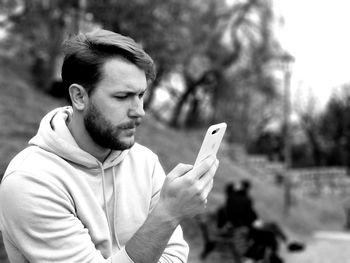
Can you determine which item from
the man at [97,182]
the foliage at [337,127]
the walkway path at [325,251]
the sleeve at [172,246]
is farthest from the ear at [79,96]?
the foliage at [337,127]

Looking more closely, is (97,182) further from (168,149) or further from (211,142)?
(168,149)

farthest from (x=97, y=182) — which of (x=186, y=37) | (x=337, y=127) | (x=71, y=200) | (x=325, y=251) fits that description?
(x=337, y=127)

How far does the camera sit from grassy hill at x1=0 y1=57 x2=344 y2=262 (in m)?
11.1

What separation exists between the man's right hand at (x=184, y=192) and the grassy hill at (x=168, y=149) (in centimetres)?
771

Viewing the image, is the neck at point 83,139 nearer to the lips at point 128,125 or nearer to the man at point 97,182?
the man at point 97,182

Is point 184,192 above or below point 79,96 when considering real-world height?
below

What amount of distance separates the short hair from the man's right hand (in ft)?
1.21

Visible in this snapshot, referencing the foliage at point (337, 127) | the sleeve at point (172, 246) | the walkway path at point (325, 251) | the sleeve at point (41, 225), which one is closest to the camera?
the sleeve at point (41, 225)

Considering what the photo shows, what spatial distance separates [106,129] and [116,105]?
0.08 meters

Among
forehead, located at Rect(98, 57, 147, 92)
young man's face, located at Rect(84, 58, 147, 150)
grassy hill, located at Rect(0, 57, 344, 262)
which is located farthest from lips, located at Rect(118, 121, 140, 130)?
grassy hill, located at Rect(0, 57, 344, 262)

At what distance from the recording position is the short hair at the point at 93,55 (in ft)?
5.52

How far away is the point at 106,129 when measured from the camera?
168cm

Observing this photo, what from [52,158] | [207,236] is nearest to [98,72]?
[52,158]

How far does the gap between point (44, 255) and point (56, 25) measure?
1414 centimetres
